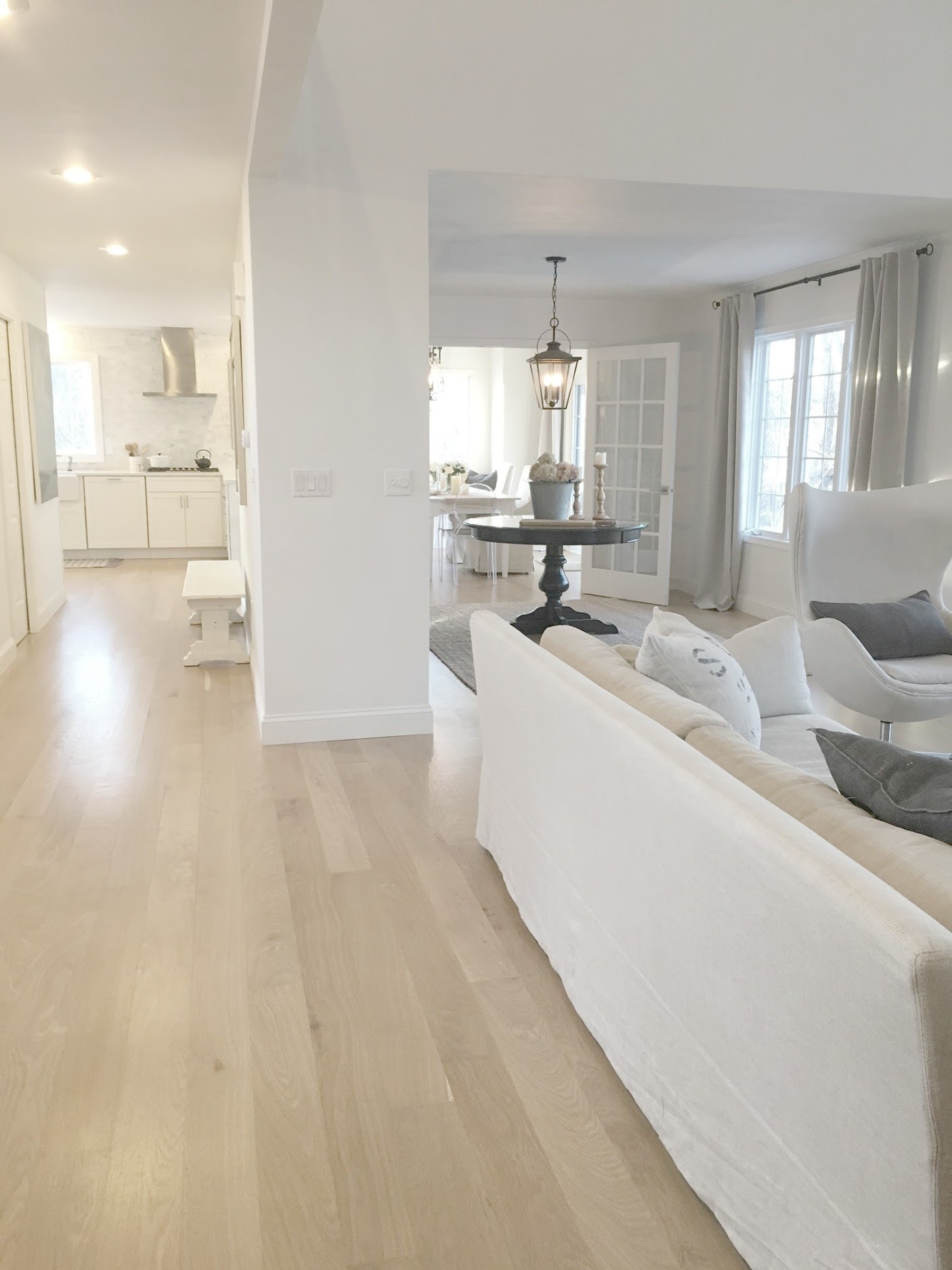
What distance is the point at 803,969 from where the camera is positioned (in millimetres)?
1231

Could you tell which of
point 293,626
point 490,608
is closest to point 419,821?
point 293,626

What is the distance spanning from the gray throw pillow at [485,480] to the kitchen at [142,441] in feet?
10.2

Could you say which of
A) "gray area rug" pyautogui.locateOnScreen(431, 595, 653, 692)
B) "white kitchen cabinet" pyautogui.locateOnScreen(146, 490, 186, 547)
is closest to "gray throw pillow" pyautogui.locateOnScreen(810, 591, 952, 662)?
"gray area rug" pyautogui.locateOnScreen(431, 595, 653, 692)

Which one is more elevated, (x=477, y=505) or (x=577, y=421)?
(x=577, y=421)

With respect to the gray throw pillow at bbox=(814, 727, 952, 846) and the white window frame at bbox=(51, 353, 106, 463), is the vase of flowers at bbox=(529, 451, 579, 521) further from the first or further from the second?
the white window frame at bbox=(51, 353, 106, 463)

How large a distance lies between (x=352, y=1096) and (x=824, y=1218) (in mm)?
949

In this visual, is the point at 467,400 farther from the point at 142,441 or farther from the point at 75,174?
the point at 75,174

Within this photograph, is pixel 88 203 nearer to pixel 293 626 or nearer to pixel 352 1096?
pixel 293 626

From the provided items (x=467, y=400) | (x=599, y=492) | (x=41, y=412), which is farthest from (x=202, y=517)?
(x=599, y=492)

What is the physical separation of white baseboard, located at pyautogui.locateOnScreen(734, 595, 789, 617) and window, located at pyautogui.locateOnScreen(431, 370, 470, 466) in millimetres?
6871

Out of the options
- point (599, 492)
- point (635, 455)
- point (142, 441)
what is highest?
point (142, 441)

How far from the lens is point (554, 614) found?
659 centimetres

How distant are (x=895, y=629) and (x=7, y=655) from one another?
15.2 ft

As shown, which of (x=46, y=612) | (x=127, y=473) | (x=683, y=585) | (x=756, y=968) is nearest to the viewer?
(x=756, y=968)
